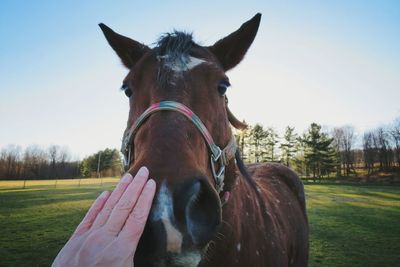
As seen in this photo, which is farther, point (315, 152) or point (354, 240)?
point (315, 152)

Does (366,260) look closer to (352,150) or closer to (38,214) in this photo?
(38,214)

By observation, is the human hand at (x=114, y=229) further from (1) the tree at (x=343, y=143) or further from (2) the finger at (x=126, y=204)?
(1) the tree at (x=343, y=143)

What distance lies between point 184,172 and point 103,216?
47 centimetres

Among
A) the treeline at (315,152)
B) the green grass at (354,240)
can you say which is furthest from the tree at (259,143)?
the green grass at (354,240)

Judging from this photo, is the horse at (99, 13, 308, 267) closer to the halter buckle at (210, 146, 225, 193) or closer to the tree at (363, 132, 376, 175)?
the halter buckle at (210, 146, 225, 193)

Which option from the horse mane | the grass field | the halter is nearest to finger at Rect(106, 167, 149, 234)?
the halter

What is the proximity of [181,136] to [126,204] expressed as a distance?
658 mm

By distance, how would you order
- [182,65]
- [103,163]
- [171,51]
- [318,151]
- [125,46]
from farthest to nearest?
[103,163]
[318,151]
[125,46]
[171,51]
[182,65]

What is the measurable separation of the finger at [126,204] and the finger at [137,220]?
0.9 inches

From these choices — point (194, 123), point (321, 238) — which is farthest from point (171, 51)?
point (321, 238)

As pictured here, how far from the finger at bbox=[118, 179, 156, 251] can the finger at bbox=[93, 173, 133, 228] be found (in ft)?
0.39

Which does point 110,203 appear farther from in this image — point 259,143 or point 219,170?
point 259,143

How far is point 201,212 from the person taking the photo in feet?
4.90

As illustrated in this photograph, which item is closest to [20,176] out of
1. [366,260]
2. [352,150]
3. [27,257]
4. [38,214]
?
[38,214]
